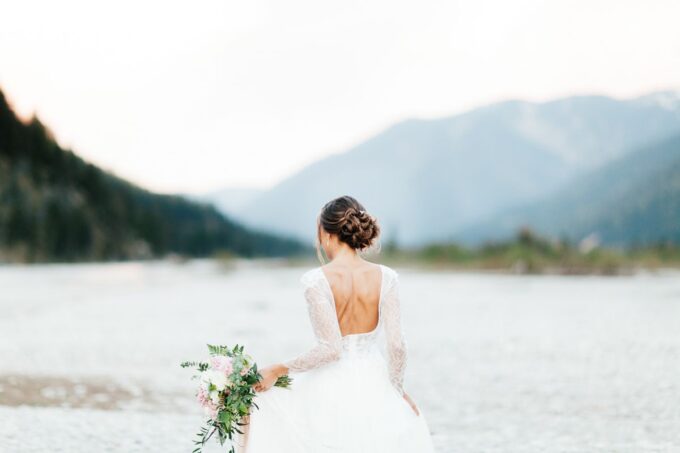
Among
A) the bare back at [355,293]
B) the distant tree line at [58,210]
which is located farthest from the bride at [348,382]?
the distant tree line at [58,210]

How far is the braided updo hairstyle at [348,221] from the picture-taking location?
4.73m

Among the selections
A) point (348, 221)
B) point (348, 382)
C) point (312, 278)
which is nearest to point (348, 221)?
point (348, 221)

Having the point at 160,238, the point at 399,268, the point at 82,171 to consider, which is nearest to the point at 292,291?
the point at 399,268

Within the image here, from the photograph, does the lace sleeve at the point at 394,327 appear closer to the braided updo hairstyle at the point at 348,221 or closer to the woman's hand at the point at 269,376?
the braided updo hairstyle at the point at 348,221

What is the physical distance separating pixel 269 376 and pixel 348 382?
0.47 metres

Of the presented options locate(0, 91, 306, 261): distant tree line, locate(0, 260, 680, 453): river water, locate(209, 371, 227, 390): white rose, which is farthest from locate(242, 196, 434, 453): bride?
locate(0, 91, 306, 261): distant tree line

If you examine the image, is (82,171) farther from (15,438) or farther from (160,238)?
(15,438)

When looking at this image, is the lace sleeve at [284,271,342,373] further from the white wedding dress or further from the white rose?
the white rose

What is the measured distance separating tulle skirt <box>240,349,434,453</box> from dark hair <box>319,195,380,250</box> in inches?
27.7

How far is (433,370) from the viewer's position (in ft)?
45.8

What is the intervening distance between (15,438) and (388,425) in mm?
4523

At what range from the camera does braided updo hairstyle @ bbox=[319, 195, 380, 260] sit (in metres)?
4.73

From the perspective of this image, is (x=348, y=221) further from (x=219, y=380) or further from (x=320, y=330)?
(x=219, y=380)

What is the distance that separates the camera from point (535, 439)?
8.40m
